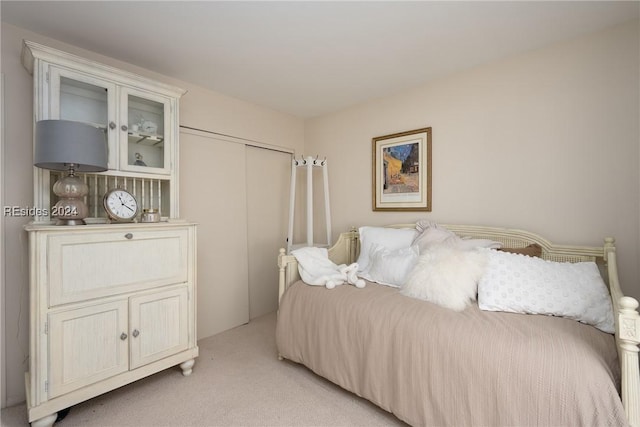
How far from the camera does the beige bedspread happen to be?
110 centimetres

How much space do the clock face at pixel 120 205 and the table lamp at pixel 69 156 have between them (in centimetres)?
14

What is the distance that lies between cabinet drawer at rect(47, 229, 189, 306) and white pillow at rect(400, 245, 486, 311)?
1.57m

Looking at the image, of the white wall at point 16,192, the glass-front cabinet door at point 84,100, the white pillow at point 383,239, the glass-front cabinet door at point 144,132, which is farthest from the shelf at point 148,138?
the white pillow at point 383,239

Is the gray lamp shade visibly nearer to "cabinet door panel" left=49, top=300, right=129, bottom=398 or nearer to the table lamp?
the table lamp

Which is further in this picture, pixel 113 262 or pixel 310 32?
pixel 310 32

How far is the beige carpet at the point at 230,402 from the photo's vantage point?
162cm

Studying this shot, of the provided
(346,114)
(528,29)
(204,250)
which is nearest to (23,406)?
(204,250)

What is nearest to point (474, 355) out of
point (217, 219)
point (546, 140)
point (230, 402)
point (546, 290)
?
point (546, 290)

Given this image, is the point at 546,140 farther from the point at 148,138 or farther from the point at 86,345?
the point at 86,345

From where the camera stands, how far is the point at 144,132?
2.06 m

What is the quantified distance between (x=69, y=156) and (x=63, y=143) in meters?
0.07

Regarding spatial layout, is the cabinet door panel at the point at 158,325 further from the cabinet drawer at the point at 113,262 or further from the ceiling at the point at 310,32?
the ceiling at the point at 310,32

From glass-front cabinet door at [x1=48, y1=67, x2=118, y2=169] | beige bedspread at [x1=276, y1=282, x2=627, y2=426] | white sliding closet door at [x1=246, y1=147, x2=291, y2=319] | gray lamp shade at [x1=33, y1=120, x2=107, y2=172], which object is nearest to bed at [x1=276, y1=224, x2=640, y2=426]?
beige bedspread at [x1=276, y1=282, x2=627, y2=426]

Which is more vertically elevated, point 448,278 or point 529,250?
point 529,250
